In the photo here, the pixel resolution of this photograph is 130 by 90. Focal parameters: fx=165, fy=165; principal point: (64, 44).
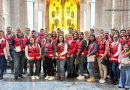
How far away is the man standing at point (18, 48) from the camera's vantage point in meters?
7.59

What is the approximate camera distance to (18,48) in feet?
24.9

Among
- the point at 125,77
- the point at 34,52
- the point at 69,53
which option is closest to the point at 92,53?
the point at 69,53

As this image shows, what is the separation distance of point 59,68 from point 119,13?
691cm

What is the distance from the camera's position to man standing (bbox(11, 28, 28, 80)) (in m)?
7.59

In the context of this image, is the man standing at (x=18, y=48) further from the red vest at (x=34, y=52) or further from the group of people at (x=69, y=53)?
the red vest at (x=34, y=52)

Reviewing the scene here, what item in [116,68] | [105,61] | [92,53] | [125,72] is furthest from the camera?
[92,53]

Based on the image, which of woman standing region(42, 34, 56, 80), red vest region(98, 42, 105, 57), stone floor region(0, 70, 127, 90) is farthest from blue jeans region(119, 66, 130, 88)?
woman standing region(42, 34, 56, 80)

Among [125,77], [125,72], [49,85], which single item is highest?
[125,72]

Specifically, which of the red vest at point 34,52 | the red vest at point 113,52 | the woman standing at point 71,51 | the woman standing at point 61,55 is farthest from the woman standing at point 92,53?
the red vest at point 34,52

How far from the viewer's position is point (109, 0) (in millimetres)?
15500

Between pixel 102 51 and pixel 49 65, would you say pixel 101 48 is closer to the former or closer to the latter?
pixel 102 51

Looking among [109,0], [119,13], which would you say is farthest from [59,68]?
[109,0]

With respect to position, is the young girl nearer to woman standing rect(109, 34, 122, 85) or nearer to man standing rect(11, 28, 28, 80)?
woman standing rect(109, 34, 122, 85)

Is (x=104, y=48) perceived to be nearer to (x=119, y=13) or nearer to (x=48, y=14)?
(x=119, y=13)
